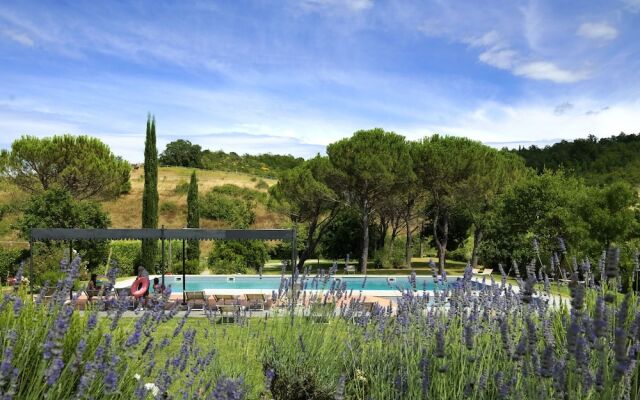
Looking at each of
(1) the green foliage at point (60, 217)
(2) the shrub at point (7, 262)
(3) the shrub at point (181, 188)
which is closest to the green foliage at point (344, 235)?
(1) the green foliage at point (60, 217)

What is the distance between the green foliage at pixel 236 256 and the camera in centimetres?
2047

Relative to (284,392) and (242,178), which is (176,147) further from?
(284,392)

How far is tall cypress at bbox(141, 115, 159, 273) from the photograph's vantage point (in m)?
20.2

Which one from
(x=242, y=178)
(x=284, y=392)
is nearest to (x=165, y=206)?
(x=242, y=178)

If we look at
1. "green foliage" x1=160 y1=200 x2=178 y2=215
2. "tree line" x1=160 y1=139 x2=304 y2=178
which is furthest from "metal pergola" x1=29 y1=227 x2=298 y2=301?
"tree line" x1=160 y1=139 x2=304 y2=178

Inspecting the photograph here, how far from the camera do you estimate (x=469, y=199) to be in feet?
76.9

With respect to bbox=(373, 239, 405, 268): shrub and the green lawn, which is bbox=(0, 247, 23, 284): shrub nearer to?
the green lawn

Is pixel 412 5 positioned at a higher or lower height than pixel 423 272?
higher

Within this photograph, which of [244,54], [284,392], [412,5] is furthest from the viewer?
[244,54]

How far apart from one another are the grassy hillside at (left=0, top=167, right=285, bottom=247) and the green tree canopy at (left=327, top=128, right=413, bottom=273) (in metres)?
11.5

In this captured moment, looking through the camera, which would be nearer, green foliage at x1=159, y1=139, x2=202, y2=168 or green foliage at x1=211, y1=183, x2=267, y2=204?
green foliage at x1=211, y1=183, x2=267, y2=204

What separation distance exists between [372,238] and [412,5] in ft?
63.9

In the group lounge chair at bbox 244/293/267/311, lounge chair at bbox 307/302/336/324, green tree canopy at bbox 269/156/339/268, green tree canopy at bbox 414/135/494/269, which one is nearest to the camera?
lounge chair at bbox 307/302/336/324

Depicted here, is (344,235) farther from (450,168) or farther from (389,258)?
(450,168)
